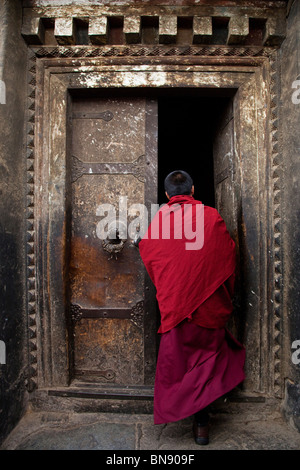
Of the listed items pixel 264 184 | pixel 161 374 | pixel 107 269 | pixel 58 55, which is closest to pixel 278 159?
pixel 264 184

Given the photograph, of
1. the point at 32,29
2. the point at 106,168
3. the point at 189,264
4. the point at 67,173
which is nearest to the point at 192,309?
the point at 189,264

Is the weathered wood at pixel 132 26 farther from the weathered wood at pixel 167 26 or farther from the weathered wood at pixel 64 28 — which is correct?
the weathered wood at pixel 64 28

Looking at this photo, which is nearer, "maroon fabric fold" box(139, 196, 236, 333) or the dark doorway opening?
"maroon fabric fold" box(139, 196, 236, 333)

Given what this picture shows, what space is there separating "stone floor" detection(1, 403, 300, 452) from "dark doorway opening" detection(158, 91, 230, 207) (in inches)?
108

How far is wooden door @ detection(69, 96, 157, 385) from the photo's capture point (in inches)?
92.9

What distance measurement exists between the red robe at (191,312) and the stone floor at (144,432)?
28 cm

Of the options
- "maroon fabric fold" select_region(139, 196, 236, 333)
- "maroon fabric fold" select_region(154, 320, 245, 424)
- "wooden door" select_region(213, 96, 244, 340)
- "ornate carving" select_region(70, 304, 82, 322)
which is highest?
"wooden door" select_region(213, 96, 244, 340)

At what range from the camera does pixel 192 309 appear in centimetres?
184

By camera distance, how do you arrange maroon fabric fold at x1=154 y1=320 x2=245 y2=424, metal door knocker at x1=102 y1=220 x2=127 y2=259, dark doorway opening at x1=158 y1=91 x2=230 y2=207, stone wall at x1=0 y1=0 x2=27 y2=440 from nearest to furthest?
maroon fabric fold at x1=154 y1=320 x2=245 y2=424, stone wall at x1=0 y1=0 x2=27 y2=440, metal door knocker at x1=102 y1=220 x2=127 y2=259, dark doorway opening at x1=158 y1=91 x2=230 y2=207

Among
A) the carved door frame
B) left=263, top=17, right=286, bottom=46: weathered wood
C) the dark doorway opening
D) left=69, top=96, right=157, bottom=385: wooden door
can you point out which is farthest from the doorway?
the dark doorway opening

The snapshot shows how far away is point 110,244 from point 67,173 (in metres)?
0.71

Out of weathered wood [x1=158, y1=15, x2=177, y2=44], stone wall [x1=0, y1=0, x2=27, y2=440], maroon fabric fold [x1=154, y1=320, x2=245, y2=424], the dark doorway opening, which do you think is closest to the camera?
maroon fabric fold [x1=154, y1=320, x2=245, y2=424]

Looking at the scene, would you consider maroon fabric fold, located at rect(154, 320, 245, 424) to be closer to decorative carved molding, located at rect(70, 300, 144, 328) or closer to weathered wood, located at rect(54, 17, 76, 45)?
decorative carved molding, located at rect(70, 300, 144, 328)

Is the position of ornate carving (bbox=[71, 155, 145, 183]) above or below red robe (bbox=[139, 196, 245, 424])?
above
